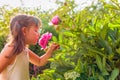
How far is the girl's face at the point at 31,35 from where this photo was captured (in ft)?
12.4

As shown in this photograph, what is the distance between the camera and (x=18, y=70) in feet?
12.7

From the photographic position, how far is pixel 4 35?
7988 millimetres

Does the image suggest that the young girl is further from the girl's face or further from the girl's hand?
the girl's hand

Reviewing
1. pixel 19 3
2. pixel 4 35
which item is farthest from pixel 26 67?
pixel 19 3

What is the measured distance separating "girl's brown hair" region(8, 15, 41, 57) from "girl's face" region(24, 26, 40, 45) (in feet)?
0.13

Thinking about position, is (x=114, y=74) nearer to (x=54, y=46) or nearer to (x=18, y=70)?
(x=54, y=46)

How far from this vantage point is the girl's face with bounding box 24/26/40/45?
3.79 metres

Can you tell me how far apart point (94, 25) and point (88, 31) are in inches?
2.6

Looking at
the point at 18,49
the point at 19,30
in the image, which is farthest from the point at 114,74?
the point at 19,30

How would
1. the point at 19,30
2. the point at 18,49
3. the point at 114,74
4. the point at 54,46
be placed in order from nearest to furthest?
the point at 114,74, the point at 54,46, the point at 18,49, the point at 19,30

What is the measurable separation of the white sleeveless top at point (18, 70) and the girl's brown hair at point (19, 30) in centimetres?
10

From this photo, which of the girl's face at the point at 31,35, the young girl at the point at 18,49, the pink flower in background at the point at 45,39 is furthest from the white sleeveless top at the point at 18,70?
the pink flower in background at the point at 45,39

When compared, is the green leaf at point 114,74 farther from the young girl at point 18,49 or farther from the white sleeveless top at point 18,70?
the white sleeveless top at point 18,70

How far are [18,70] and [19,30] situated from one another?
0.39 meters
